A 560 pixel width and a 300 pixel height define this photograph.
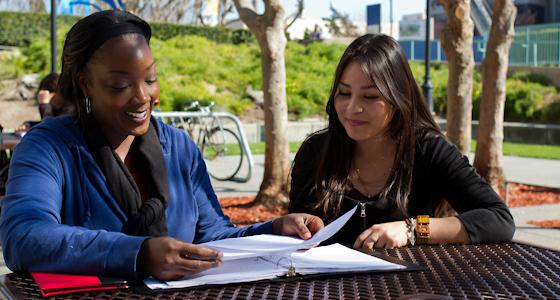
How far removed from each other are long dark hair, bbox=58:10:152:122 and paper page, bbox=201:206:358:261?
665 mm

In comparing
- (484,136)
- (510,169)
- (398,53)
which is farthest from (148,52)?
(510,169)

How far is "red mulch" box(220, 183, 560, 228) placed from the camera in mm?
8031

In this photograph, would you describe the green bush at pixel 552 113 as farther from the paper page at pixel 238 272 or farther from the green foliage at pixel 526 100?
the paper page at pixel 238 272

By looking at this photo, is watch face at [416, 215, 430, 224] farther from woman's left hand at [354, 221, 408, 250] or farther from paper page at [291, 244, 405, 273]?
paper page at [291, 244, 405, 273]

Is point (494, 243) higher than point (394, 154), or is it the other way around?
point (394, 154)

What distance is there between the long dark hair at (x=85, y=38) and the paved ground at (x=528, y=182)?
2.27 metres

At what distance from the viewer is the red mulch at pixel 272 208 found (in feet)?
26.3

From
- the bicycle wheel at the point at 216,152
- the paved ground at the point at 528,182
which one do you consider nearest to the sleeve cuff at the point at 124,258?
the paved ground at the point at 528,182

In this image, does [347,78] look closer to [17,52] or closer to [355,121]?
[355,121]

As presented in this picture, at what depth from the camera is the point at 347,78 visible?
10.1ft

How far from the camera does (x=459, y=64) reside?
9164mm

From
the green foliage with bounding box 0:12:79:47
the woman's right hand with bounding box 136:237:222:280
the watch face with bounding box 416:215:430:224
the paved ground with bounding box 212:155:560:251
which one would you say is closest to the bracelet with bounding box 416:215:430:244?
the watch face with bounding box 416:215:430:224

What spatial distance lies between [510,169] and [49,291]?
12.8 meters

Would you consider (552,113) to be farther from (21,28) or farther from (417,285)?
(417,285)
